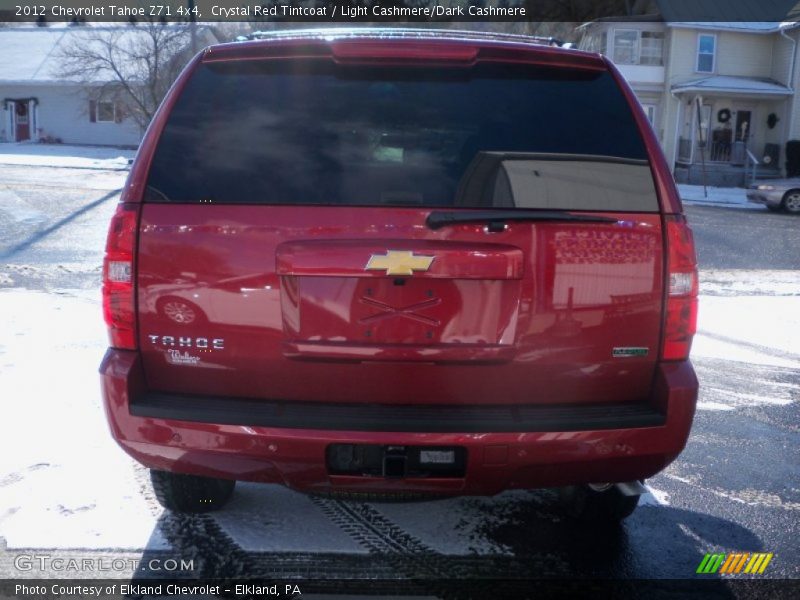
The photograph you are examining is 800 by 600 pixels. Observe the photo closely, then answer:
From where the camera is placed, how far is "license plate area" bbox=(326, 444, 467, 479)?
2844 mm

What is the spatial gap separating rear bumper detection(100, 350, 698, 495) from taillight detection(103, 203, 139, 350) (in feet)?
0.26

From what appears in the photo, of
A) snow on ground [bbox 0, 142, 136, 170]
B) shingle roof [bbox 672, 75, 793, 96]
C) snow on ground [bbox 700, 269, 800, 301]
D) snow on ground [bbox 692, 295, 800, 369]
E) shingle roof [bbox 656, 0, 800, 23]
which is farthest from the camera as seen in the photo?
shingle roof [bbox 656, 0, 800, 23]

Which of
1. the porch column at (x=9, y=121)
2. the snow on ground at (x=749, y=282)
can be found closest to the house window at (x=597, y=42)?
the snow on ground at (x=749, y=282)

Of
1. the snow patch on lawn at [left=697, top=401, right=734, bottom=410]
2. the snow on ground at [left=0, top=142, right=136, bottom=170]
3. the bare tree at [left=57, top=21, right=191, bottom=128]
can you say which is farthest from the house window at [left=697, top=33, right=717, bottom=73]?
the snow patch on lawn at [left=697, top=401, right=734, bottom=410]

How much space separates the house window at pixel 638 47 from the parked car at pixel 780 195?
13715 millimetres

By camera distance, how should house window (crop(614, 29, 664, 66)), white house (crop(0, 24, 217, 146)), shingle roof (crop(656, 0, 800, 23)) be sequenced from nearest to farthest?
shingle roof (crop(656, 0, 800, 23)) → house window (crop(614, 29, 664, 66)) → white house (crop(0, 24, 217, 146))

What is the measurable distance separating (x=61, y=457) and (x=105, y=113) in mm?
41402

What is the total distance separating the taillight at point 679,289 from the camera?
2965 mm

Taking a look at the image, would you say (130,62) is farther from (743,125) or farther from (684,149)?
(743,125)

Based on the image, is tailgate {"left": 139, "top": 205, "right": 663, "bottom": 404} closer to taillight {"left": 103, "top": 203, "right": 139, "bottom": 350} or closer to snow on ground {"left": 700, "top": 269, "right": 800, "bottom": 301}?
taillight {"left": 103, "top": 203, "right": 139, "bottom": 350}

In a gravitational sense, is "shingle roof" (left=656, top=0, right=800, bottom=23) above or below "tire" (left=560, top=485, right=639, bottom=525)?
above

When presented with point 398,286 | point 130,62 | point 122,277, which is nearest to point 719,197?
point 398,286

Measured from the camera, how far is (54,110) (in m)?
42.6

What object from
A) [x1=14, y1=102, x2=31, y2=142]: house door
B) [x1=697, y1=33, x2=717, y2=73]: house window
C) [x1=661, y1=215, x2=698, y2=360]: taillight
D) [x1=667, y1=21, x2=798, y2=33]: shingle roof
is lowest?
[x1=661, y1=215, x2=698, y2=360]: taillight
